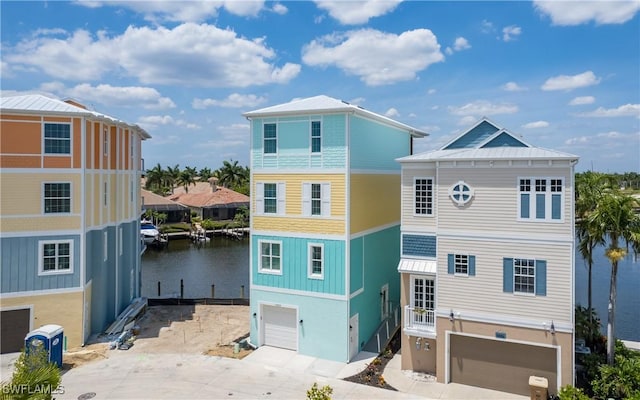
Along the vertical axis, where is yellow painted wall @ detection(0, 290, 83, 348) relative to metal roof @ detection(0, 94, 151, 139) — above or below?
below

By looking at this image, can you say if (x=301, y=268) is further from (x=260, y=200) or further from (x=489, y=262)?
(x=489, y=262)

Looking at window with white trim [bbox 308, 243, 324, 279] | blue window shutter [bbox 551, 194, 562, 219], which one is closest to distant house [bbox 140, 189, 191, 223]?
window with white trim [bbox 308, 243, 324, 279]

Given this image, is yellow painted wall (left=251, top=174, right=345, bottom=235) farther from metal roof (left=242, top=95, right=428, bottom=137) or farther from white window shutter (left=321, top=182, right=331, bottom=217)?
metal roof (left=242, top=95, right=428, bottom=137)

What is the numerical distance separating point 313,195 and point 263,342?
21.5 feet

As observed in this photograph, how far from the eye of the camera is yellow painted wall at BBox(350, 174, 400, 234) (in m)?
18.8

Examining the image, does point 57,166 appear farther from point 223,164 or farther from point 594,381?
point 223,164

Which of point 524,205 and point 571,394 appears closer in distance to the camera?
point 571,394

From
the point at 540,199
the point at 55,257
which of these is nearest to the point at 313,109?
the point at 540,199

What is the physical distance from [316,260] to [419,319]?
14.9 ft

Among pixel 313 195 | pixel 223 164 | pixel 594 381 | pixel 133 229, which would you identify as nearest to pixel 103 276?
pixel 133 229

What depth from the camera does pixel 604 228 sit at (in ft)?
52.5

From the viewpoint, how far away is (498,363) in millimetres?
15711

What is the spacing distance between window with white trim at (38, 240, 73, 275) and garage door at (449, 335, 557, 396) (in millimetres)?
15080

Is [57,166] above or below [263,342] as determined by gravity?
above
